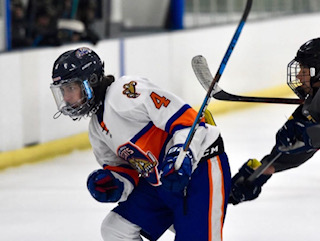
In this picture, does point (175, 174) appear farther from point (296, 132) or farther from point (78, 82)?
point (296, 132)

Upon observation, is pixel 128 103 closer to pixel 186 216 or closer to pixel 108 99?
pixel 108 99

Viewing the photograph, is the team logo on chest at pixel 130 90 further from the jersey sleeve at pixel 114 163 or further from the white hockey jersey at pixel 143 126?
the jersey sleeve at pixel 114 163

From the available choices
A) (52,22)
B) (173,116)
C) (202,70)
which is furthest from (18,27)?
(173,116)

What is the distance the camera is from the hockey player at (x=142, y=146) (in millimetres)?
2627

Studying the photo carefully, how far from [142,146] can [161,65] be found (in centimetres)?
391

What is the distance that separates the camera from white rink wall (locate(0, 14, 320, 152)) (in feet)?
17.2

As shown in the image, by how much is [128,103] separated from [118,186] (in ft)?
0.93

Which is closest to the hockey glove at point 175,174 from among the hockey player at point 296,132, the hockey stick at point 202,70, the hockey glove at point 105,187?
the hockey glove at point 105,187

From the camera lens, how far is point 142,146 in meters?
2.68

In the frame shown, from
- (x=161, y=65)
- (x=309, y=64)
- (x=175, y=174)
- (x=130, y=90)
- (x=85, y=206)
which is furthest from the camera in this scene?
(x=161, y=65)

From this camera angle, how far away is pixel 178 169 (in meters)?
2.41

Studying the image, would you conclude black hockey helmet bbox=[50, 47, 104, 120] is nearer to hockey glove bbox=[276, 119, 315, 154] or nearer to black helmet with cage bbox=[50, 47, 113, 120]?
black helmet with cage bbox=[50, 47, 113, 120]

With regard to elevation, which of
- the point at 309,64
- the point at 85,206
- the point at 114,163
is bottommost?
the point at 85,206

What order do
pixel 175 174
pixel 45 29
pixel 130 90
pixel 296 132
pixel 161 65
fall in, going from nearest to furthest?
pixel 175 174, pixel 130 90, pixel 296 132, pixel 45 29, pixel 161 65
